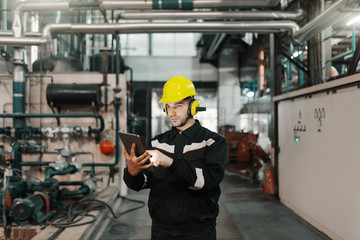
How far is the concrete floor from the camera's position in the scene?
12.0ft

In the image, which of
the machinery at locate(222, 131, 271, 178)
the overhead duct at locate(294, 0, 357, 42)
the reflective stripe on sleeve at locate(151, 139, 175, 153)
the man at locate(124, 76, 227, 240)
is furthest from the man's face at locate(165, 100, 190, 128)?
the machinery at locate(222, 131, 271, 178)

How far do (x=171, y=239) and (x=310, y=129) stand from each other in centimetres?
309

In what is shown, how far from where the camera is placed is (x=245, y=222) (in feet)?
13.6

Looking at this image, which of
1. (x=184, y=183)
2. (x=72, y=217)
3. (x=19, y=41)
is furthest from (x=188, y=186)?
(x=19, y=41)

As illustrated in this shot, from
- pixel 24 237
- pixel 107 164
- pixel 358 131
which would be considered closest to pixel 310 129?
pixel 358 131

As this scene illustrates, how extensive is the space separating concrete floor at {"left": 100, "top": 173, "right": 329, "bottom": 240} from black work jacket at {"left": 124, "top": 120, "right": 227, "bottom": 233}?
2.13m

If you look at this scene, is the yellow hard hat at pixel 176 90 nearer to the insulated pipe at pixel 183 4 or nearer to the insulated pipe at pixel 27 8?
the insulated pipe at pixel 183 4

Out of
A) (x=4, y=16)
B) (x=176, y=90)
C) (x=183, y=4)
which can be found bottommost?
(x=176, y=90)

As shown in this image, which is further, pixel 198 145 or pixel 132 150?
pixel 198 145

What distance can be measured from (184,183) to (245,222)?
9.83 ft

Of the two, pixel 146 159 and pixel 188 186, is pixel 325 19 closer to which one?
pixel 188 186

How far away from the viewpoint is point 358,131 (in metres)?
2.92

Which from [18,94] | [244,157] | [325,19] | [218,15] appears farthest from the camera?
[244,157]

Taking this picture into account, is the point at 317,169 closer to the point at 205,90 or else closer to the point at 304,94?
the point at 304,94
